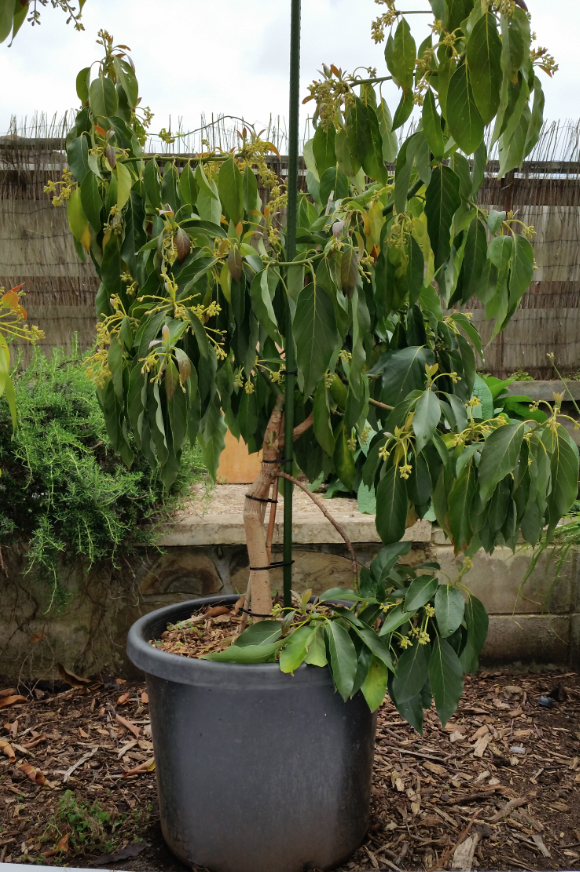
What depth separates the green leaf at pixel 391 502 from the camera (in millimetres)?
1231

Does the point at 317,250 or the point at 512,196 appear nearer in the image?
the point at 317,250

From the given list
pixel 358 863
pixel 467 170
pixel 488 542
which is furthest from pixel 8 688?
pixel 467 170

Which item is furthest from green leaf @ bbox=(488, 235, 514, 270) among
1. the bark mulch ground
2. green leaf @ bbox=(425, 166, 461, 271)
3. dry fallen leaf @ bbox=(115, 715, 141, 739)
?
dry fallen leaf @ bbox=(115, 715, 141, 739)

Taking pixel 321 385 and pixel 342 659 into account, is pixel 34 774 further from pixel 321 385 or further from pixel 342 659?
pixel 321 385

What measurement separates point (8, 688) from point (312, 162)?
1.88 m

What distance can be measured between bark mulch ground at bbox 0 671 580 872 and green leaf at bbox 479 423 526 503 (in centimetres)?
92

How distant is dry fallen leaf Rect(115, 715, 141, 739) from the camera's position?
209cm

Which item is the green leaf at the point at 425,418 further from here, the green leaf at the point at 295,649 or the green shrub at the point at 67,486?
the green shrub at the point at 67,486

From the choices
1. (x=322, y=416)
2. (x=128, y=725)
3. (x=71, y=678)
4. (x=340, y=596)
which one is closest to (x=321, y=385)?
(x=322, y=416)

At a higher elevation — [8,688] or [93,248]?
[93,248]

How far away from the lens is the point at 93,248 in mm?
1313

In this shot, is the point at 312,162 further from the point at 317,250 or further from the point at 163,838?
the point at 163,838

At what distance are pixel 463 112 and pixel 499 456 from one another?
496 millimetres

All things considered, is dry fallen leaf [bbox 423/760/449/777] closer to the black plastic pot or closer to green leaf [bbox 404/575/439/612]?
the black plastic pot
